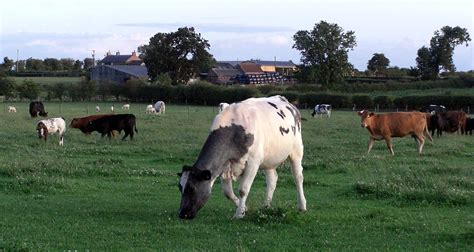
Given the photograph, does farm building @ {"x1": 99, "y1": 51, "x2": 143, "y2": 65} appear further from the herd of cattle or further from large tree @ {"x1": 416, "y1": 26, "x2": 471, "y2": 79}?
the herd of cattle

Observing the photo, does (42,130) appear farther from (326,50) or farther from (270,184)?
(326,50)

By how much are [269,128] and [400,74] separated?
114 m

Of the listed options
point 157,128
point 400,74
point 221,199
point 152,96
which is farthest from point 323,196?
point 400,74

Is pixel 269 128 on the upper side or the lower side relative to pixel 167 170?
upper

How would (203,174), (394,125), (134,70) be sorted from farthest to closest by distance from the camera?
(134,70) < (394,125) < (203,174)

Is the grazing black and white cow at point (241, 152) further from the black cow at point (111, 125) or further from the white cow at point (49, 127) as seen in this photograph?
the black cow at point (111, 125)

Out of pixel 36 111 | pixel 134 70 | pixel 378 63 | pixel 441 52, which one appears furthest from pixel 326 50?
pixel 36 111

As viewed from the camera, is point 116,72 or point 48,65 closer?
point 116,72

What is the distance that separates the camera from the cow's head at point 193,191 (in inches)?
445

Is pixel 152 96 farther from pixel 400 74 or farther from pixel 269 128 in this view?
pixel 269 128

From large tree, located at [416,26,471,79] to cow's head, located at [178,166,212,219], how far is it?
97307 millimetres

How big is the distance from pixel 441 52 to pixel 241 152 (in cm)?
9736

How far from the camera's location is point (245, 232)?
10453 millimetres

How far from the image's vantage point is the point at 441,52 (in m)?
103
